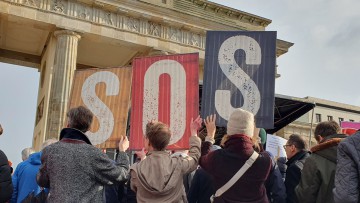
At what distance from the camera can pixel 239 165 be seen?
3.67 metres

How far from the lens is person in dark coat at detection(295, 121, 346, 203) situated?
12.9 ft

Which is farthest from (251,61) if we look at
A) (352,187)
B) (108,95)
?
(352,187)

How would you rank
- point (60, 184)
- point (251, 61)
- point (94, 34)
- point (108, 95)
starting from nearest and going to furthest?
1. point (60, 184)
2. point (251, 61)
3. point (108, 95)
4. point (94, 34)

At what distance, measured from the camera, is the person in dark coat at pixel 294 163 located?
4898mm

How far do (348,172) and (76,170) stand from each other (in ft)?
7.20

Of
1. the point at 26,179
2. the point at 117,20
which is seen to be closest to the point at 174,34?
the point at 117,20

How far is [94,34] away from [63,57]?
2.23 meters

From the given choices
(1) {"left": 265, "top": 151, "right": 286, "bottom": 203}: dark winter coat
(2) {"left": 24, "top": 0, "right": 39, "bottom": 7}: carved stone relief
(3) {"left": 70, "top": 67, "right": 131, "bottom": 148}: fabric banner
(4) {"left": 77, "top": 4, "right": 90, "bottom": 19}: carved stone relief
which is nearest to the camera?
(1) {"left": 265, "top": 151, "right": 286, "bottom": 203}: dark winter coat

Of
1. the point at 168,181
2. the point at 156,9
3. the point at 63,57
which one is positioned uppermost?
the point at 156,9

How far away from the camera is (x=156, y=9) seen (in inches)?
910

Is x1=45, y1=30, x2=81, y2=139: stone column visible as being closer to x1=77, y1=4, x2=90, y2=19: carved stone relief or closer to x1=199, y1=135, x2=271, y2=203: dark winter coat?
x1=77, y1=4, x2=90, y2=19: carved stone relief

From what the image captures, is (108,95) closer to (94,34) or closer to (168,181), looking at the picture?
(168,181)

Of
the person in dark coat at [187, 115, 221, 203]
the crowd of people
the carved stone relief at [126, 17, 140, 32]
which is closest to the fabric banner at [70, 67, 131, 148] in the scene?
the person in dark coat at [187, 115, 221, 203]

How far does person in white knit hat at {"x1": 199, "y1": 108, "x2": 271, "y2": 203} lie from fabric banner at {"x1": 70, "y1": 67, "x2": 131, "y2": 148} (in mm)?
2732
